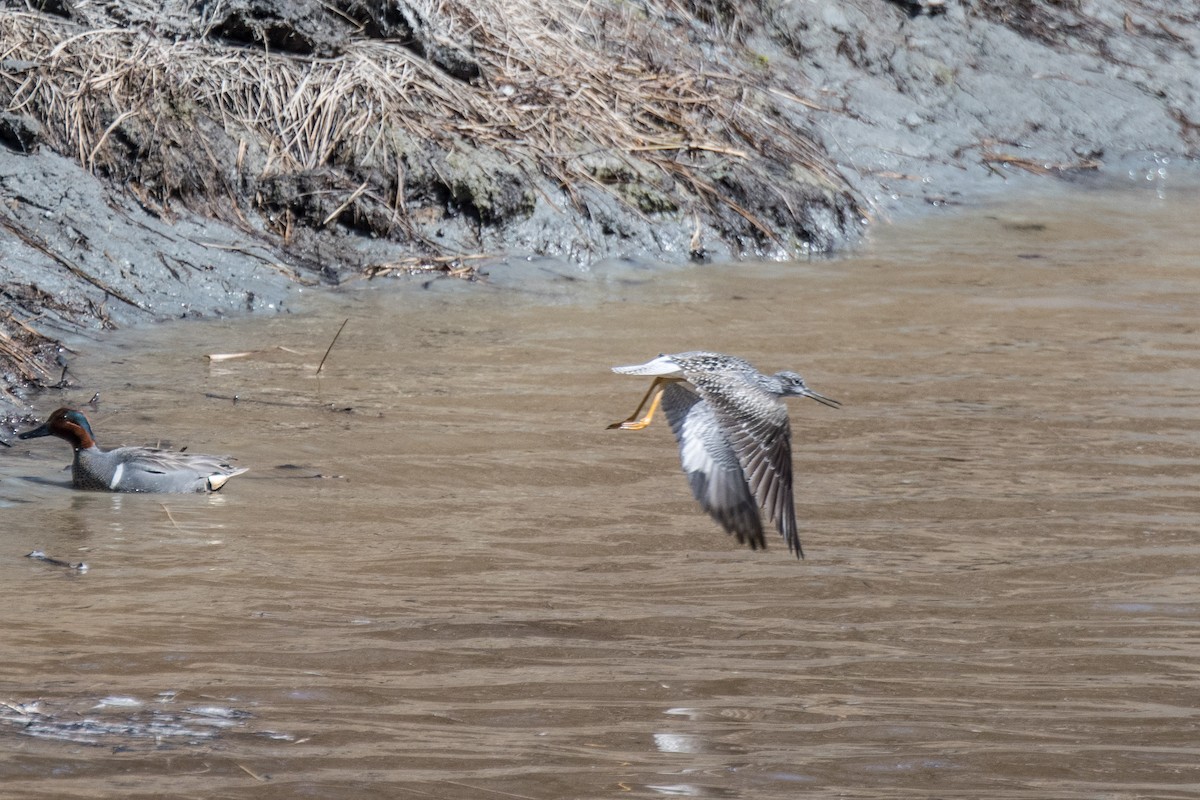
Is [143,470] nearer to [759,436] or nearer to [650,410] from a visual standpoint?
[650,410]

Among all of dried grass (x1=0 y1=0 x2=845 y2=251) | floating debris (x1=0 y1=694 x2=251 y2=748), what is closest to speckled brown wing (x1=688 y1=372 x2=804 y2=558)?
floating debris (x1=0 y1=694 x2=251 y2=748)

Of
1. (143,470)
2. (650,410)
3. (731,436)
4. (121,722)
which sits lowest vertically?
(143,470)

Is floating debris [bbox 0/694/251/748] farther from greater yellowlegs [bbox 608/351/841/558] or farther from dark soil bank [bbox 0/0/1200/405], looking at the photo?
dark soil bank [bbox 0/0/1200/405]

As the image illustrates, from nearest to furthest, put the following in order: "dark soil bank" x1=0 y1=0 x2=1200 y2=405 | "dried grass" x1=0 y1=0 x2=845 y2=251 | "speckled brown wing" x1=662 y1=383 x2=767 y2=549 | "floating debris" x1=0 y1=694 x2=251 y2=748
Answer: "floating debris" x1=0 y1=694 x2=251 y2=748 < "speckled brown wing" x1=662 y1=383 x2=767 y2=549 < "dark soil bank" x1=0 y1=0 x2=1200 y2=405 < "dried grass" x1=0 y1=0 x2=845 y2=251

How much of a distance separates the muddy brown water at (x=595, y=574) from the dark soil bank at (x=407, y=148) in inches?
28.5

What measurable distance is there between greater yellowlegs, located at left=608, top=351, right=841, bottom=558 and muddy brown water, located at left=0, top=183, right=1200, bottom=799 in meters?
0.25

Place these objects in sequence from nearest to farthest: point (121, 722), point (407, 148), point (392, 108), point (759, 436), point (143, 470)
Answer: point (121, 722), point (759, 436), point (143, 470), point (407, 148), point (392, 108)

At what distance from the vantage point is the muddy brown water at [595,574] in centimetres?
363

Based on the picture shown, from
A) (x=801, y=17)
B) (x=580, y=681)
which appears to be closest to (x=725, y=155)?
(x=801, y=17)

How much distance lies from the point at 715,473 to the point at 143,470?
6.74 feet

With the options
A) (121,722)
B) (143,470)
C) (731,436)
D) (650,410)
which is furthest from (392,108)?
(121,722)

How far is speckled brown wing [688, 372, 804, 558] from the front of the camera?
4.68 metres

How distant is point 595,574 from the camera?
4.82 metres

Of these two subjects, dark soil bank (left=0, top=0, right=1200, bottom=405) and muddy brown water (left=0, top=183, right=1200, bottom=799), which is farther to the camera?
dark soil bank (left=0, top=0, right=1200, bottom=405)
